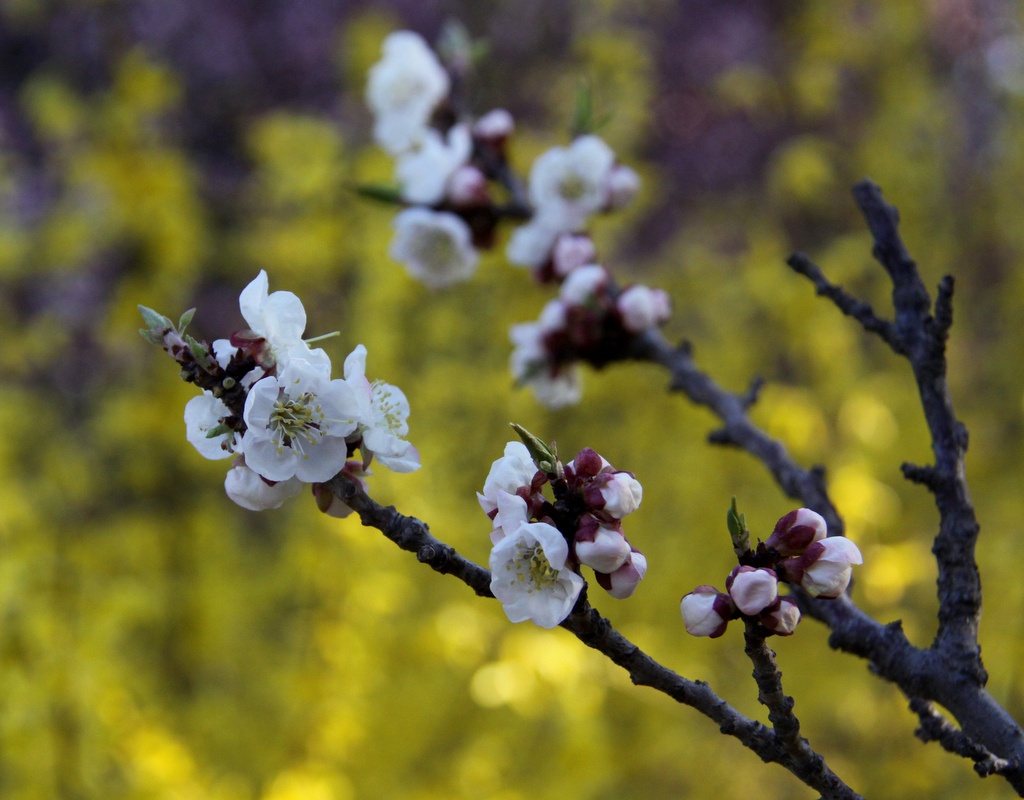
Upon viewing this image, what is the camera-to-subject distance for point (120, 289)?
2.64 m

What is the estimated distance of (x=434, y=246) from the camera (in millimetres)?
1287

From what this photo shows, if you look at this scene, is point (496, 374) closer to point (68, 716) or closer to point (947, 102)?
point (68, 716)

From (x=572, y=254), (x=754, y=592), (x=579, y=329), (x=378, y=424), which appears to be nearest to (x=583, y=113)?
(x=572, y=254)

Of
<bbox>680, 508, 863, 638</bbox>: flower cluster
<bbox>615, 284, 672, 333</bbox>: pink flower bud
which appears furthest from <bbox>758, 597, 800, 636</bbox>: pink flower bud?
<bbox>615, 284, 672, 333</bbox>: pink flower bud

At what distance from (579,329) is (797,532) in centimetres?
61

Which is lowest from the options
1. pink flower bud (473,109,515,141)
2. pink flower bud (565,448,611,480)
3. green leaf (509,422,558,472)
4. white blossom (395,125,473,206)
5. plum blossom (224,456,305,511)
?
plum blossom (224,456,305,511)

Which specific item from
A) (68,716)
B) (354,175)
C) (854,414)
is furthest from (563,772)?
(354,175)

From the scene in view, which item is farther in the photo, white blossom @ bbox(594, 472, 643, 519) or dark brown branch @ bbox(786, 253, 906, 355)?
dark brown branch @ bbox(786, 253, 906, 355)

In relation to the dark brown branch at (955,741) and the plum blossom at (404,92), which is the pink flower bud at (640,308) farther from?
the dark brown branch at (955,741)

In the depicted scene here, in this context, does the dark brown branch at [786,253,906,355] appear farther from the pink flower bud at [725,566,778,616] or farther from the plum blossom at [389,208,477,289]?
the plum blossom at [389,208,477,289]

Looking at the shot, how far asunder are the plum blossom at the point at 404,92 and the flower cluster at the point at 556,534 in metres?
0.88

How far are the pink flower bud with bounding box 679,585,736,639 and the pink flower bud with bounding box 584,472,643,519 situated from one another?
0.22 ft

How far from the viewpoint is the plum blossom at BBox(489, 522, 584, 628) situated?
0.54 metres

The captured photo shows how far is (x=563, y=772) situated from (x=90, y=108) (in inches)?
89.3
